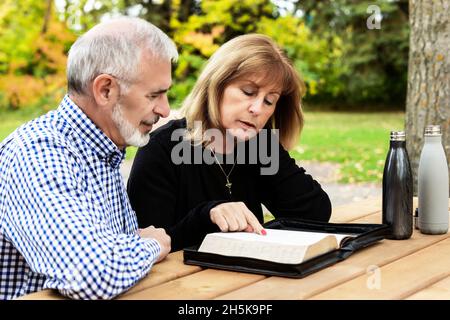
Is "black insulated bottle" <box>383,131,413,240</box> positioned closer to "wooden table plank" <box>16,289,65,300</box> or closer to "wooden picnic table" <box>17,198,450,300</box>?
"wooden picnic table" <box>17,198,450,300</box>

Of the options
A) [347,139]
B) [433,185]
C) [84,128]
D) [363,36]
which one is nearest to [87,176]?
[84,128]

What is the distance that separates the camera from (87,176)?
1743 mm

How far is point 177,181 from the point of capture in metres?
2.53

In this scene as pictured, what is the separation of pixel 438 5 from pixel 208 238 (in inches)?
106

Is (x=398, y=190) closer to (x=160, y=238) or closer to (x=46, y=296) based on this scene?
(x=160, y=238)

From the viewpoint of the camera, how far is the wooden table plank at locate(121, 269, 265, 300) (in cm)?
149

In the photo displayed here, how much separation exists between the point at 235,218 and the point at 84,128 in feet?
1.63

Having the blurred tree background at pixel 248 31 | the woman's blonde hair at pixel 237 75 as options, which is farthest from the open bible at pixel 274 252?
the blurred tree background at pixel 248 31

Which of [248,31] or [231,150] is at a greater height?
[248,31]

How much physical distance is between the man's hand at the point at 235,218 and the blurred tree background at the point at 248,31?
21.1ft

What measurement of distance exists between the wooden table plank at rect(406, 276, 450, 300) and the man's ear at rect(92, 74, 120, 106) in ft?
3.01

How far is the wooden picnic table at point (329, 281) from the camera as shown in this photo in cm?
148
